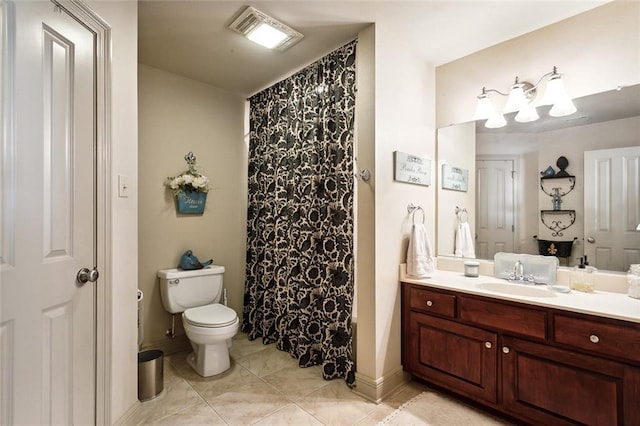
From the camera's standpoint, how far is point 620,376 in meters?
1.42

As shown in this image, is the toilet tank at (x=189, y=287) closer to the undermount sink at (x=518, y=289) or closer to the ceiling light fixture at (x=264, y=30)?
the ceiling light fixture at (x=264, y=30)

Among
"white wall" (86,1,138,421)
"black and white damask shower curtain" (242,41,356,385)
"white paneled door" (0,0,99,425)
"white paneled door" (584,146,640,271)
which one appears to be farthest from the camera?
"black and white damask shower curtain" (242,41,356,385)

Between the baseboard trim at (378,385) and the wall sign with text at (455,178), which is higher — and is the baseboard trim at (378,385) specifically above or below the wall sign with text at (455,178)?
below

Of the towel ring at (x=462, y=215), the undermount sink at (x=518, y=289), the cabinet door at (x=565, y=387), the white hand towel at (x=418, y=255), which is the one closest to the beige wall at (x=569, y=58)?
the towel ring at (x=462, y=215)

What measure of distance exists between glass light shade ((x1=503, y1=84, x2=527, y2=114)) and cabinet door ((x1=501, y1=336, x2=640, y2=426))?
5.00ft

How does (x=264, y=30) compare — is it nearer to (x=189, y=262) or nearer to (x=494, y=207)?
(x=189, y=262)

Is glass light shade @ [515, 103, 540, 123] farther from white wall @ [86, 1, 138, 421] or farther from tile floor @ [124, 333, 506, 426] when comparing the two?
white wall @ [86, 1, 138, 421]

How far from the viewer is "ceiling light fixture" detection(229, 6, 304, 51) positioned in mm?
1924

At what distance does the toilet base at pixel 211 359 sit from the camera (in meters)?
2.29

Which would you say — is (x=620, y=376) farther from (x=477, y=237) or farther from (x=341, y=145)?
(x=341, y=145)

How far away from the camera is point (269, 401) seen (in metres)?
2.00

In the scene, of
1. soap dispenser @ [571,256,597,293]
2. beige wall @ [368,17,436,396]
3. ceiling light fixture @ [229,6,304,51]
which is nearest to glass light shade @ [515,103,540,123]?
beige wall @ [368,17,436,396]

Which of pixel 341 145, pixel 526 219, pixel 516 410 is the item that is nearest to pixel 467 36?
pixel 341 145

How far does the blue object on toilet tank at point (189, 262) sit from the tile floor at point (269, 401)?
78 centimetres
